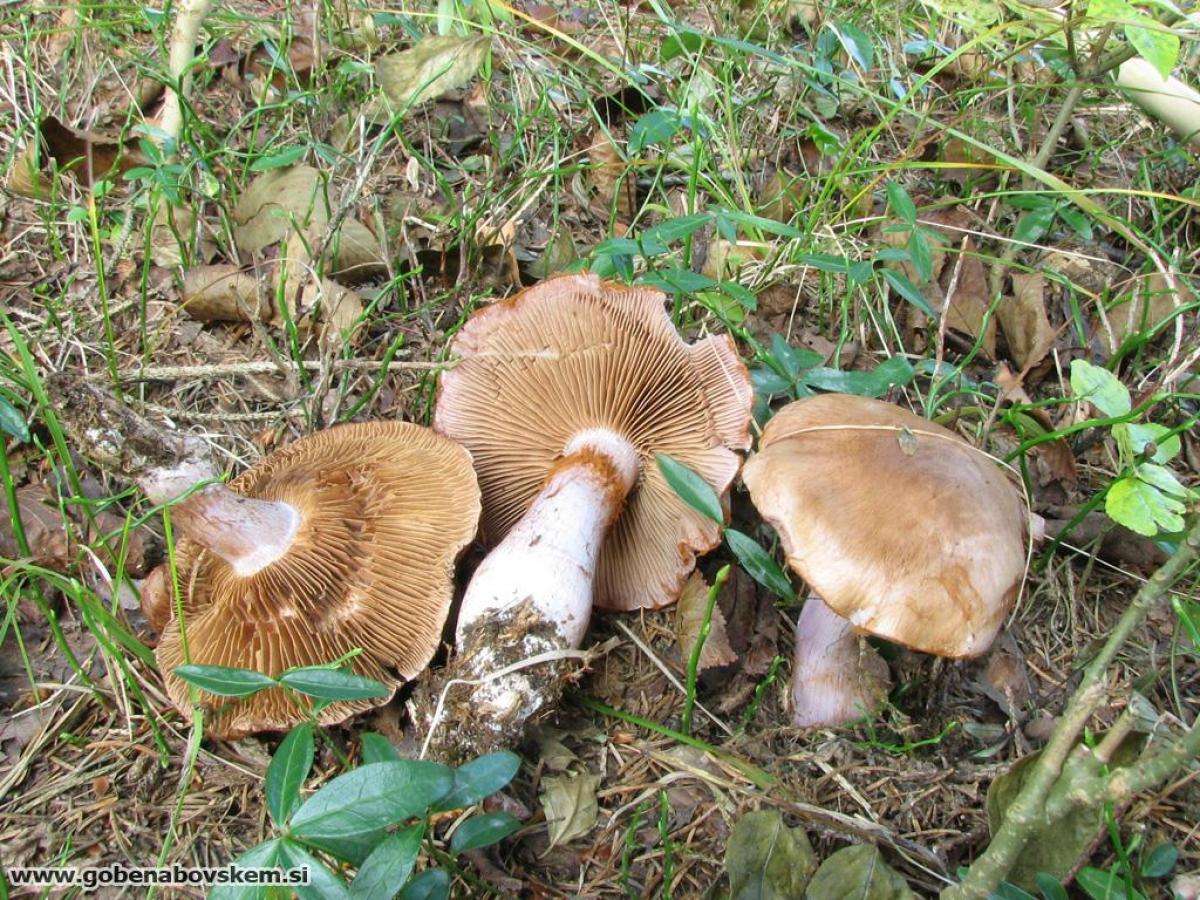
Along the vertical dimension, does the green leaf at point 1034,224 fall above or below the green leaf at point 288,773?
above

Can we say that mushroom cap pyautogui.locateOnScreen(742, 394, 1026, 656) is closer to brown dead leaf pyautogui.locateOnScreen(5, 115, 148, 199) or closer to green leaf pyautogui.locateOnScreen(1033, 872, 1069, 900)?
green leaf pyautogui.locateOnScreen(1033, 872, 1069, 900)

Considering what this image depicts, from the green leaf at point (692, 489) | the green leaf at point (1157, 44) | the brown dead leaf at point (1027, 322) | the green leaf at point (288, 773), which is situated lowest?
the green leaf at point (288, 773)

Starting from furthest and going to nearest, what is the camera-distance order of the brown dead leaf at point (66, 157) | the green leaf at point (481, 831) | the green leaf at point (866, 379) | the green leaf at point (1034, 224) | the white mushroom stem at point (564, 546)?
the brown dead leaf at point (66, 157)
the green leaf at point (1034, 224)
the green leaf at point (866, 379)
the white mushroom stem at point (564, 546)
the green leaf at point (481, 831)

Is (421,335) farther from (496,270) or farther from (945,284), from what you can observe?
(945,284)

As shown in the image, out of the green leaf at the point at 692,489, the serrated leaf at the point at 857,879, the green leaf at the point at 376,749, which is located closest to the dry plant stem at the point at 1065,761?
the serrated leaf at the point at 857,879

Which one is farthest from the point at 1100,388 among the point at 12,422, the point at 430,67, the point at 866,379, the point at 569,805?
the point at 12,422

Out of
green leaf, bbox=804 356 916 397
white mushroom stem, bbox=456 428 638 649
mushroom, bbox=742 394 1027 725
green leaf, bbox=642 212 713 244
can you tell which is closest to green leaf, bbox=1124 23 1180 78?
green leaf, bbox=804 356 916 397

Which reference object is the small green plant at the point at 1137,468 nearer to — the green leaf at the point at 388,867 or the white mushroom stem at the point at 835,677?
the white mushroom stem at the point at 835,677

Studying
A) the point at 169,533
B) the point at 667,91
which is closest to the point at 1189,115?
the point at 667,91
